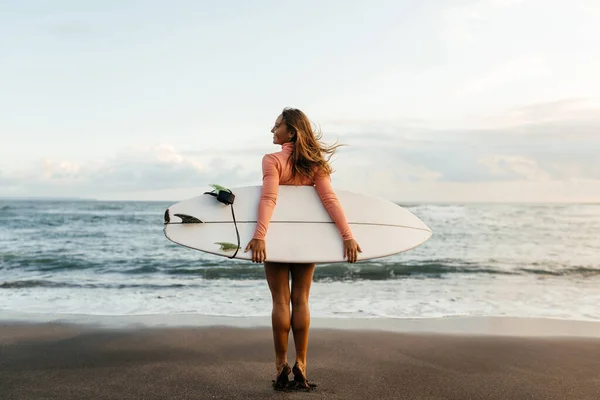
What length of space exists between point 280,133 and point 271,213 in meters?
0.46

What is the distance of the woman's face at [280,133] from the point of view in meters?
2.96

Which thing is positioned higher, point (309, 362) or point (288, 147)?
point (288, 147)

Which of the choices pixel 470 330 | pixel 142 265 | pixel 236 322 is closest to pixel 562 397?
pixel 470 330

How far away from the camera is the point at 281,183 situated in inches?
123

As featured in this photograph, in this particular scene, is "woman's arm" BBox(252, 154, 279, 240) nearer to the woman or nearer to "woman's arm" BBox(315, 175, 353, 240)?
the woman

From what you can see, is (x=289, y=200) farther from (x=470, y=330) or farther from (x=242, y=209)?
(x=470, y=330)

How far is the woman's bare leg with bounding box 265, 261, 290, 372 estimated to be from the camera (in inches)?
115

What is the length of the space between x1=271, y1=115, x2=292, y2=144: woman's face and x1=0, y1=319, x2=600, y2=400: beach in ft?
4.63

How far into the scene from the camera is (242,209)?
325 cm

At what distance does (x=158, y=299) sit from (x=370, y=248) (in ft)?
13.1

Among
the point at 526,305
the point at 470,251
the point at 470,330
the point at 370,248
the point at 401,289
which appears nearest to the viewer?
the point at 370,248

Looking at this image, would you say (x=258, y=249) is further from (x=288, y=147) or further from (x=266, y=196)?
(x=288, y=147)

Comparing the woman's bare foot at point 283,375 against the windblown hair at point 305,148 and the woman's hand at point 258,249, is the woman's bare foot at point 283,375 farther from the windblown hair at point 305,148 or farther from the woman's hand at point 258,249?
the windblown hair at point 305,148

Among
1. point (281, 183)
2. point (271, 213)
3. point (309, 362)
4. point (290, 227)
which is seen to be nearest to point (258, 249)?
point (271, 213)
